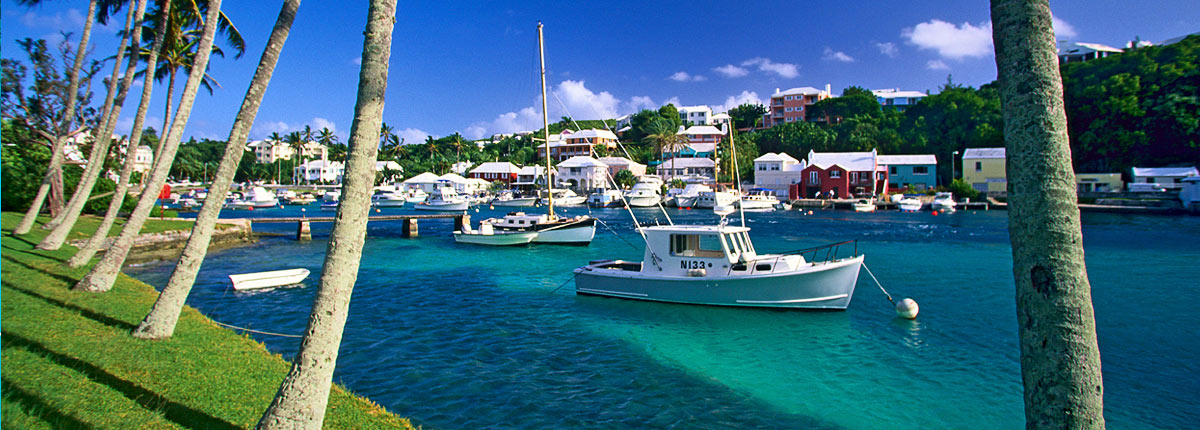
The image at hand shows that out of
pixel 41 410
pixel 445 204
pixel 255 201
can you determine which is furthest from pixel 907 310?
pixel 255 201

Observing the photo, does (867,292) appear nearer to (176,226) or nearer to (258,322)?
(258,322)

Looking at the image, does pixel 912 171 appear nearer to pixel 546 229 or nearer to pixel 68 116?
pixel 546 229

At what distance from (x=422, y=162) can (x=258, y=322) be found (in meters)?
137

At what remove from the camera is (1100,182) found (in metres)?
84.7

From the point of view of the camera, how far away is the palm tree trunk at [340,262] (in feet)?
19.1

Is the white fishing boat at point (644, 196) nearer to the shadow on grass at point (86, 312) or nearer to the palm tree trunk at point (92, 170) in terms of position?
the palm tree trunk at point (92, 170)

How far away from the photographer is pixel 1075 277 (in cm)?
384

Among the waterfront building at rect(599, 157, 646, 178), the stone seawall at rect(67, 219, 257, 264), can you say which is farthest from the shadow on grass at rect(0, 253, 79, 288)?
the waterfront building at rect(599, 157, 646, 178)

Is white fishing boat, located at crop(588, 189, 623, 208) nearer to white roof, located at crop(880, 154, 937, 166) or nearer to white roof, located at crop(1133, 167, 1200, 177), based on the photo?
white roof, located at crop(880, 154, 937, 166)

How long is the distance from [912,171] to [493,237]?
78891 mm

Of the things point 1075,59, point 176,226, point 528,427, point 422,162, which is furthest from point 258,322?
point 1075,59

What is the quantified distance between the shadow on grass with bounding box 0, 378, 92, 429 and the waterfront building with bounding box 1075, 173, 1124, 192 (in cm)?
10430

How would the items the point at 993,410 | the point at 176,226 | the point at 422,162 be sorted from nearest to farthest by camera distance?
1. the point at 993,410
2. the point at 176,226
3. the point at 422,162

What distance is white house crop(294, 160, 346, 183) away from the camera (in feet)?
493
